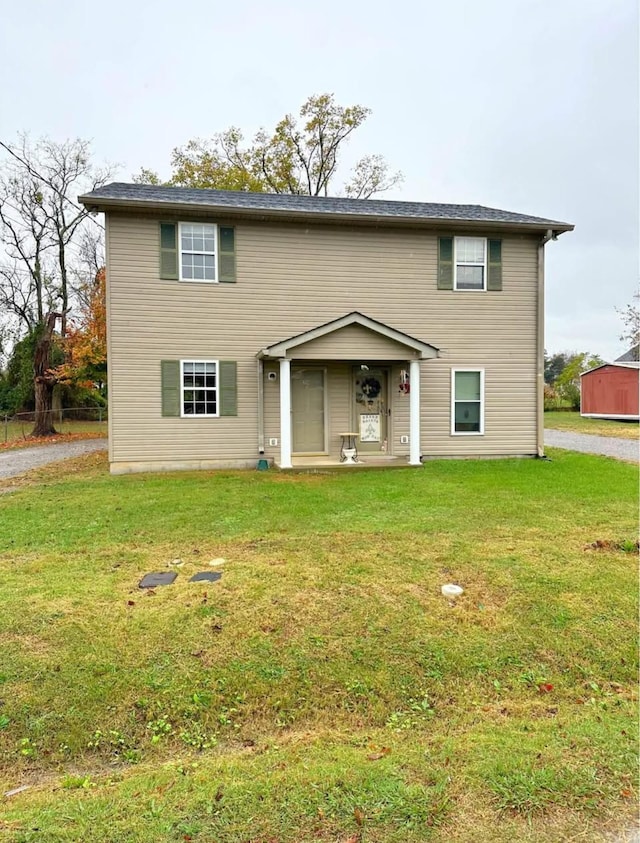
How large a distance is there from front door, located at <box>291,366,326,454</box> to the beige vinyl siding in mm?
293

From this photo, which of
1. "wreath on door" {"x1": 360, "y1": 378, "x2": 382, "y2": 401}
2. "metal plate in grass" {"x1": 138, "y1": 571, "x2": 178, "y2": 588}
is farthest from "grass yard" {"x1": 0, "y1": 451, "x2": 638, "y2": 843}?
"wreath on door" {"x1": 360, "y1": 378, "x2": 382, "y2": 401}

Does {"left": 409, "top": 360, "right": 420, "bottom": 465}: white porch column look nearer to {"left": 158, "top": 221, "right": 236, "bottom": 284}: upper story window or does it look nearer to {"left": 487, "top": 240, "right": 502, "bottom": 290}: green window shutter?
{"left": 487, "top": 240, "right": 502, "bottom": 290}: green window shutter

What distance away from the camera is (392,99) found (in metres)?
18.4

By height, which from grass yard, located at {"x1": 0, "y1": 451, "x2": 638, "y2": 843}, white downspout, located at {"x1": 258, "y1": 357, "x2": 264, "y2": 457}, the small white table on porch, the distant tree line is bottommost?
grass yard, located at {"x1": 0, "y1": 451, "x2": 638, "y2": 843}

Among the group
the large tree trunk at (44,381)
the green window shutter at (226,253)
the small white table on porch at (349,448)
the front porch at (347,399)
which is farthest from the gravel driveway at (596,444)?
the large tree trunk at (44,381)

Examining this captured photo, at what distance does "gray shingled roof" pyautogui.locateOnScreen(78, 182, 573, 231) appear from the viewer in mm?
10031

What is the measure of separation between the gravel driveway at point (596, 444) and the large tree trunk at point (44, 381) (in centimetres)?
1935

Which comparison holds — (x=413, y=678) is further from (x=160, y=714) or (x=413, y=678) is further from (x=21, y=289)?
(x=21, y=289)

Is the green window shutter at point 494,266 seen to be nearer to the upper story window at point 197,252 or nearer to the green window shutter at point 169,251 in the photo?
the upper story window at point 197,252

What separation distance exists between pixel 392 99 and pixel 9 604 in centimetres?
2011

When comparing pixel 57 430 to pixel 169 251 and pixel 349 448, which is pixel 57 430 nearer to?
pixel 169 251

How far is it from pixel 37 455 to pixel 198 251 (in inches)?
345

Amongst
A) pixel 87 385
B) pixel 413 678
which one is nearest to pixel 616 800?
pixel 413 678

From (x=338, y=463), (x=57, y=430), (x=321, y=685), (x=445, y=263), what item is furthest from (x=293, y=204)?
(x=57, y=430)
